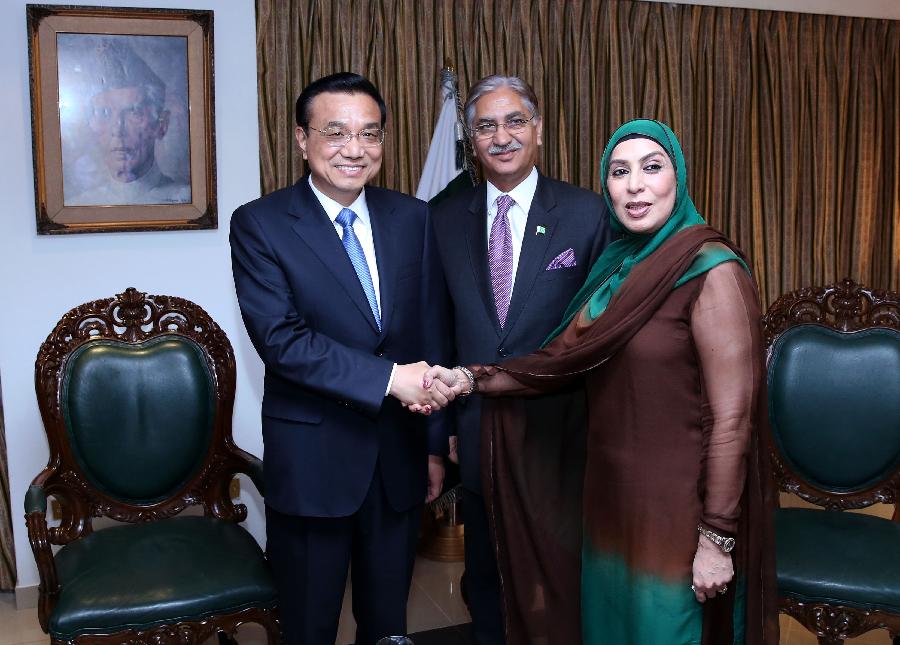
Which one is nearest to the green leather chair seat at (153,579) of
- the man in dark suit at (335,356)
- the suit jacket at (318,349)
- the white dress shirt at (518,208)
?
the man in dark suit at (335,356)

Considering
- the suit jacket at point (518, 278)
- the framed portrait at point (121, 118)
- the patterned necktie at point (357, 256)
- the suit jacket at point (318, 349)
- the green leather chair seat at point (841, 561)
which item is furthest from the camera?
the framed portrait at point (121, 118)

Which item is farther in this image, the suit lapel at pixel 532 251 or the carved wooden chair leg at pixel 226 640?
the carved wooden chair leg at pixel 226 640

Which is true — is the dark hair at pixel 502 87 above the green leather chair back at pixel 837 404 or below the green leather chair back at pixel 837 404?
above

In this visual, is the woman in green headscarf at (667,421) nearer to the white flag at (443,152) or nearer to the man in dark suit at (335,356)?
the man in dark suit at (335,356)

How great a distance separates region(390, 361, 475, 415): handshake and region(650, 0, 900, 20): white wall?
9.22 feet

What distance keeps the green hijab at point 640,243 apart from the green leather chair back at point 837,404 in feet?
3.30

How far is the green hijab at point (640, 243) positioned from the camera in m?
1.93

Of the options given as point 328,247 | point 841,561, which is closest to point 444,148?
point 328,247

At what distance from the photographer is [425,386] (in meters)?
2.25

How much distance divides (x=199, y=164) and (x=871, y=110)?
3.47m

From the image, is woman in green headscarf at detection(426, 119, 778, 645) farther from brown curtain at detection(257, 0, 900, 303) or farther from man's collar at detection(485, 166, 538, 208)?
brown curtain at detection(257, 0, 900, 303)

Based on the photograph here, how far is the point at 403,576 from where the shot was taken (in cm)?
241

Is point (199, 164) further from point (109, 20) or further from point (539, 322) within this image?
point (539, 322)

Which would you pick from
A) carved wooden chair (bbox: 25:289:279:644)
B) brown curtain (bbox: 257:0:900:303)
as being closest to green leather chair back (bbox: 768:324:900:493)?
brown curtain (bbox: 257:0:900:303)
